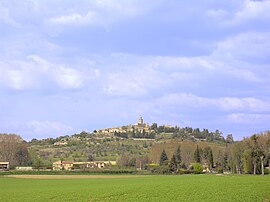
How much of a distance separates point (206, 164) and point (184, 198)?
127 meters

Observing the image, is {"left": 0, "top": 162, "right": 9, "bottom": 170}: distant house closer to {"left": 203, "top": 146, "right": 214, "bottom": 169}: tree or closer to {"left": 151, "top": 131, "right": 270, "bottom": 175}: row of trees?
{"left": 151, "top": 131, "right": 270, "bottom": 175}: row of trees

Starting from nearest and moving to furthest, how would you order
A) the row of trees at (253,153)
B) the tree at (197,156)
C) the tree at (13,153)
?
the row of trees at (253,153) < the tree at (197,156) < the tree at (13,153)

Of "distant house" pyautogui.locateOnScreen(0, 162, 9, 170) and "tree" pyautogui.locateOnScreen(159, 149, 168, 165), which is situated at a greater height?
"tree" pyautogui.locateOnScreen(159, 149, 168, 165)

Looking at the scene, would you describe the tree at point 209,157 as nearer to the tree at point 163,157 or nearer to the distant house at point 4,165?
the tree at point 163,157

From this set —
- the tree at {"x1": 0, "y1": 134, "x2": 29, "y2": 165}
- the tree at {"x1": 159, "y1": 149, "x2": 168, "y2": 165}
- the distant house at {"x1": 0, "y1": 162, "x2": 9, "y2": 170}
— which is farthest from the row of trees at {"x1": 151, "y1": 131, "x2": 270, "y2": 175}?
the distant house at {"x1": 0, "y1": 162, "x2": 9, "y2": 170}

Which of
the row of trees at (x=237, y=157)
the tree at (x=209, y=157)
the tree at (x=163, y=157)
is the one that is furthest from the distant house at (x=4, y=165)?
the tree at (x=209, y=157)

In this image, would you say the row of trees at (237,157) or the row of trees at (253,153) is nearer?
the row of trees at (253,153)

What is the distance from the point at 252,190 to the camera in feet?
150

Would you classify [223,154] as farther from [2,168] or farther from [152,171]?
[2,168]

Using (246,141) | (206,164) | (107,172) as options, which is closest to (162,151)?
(206,164)

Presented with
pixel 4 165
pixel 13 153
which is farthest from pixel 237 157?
pixel 13 153

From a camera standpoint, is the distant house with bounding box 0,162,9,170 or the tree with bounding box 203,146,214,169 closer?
the tree with bounding box 203,146,214,169

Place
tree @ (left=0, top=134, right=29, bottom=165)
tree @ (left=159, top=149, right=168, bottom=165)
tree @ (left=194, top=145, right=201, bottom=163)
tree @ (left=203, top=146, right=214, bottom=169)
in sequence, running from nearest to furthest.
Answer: tree @ (left=203, top=146, right=214, bottom=169)
tree @ (left=194, top=145, right=201, bottom=163)
tree @ (left=159, top=149, right=168, bottom=165)
tree @ (left=0, top=134, right=29, bottom=165)

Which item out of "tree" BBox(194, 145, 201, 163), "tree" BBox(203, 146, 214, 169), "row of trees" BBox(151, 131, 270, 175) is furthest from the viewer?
"tree" BBox(194, 145, 201, 163)
